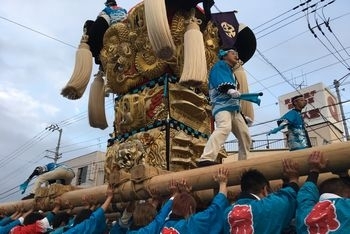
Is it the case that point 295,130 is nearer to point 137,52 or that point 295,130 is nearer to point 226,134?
point 226,134

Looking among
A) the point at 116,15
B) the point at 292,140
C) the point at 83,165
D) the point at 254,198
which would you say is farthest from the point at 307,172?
the point at 83,165

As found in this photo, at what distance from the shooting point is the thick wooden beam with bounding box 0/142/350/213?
2586mm

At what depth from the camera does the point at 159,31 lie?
14.2ft

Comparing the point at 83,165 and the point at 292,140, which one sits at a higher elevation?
the point at 83,165

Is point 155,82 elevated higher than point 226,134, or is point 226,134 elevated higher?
point 155,82

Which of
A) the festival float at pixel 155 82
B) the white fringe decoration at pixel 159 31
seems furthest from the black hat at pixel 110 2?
the white fringe decoration at pixel 159 31

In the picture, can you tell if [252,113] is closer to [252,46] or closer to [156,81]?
[252,46]

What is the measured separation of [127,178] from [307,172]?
5.54 feet

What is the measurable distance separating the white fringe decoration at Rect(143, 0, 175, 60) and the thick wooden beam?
1.42 m

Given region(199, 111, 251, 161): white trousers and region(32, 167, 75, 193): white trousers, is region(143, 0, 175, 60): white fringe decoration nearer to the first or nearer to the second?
region(199, 111, 251, 161): white trousers

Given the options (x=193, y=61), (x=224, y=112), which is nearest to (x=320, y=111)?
(x=193, y=61)

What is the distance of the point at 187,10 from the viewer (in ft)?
17.1

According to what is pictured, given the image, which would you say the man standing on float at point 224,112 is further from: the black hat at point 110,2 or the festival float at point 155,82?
the black hat at point 110,2

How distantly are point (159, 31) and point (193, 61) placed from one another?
47cm
